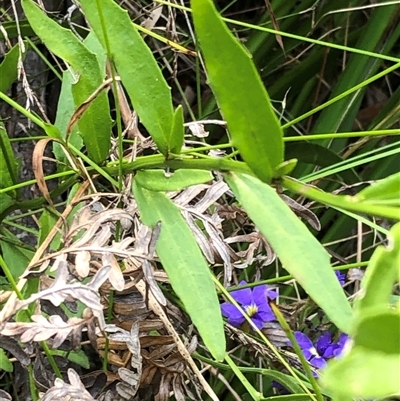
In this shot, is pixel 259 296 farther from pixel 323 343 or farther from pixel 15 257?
pixel 15 257

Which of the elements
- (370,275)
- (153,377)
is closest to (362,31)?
(153,377)

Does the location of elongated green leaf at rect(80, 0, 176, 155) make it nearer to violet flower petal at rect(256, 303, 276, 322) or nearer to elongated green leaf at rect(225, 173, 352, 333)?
elongated green leaf at rect(225, 173, 352, 333)

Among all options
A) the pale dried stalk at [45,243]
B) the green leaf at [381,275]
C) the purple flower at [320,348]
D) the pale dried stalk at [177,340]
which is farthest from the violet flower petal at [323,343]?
the green leaf at [381,275]

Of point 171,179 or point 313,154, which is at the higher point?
point 171,179

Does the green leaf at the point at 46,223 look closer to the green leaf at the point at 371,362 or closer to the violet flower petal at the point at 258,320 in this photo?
the violet flower petal at the point at 258,320

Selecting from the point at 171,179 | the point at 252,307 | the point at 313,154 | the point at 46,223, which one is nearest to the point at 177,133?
the point at 171,179

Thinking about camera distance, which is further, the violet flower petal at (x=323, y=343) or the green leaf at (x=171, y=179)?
the violet flower petal at (x=323, y=343)
